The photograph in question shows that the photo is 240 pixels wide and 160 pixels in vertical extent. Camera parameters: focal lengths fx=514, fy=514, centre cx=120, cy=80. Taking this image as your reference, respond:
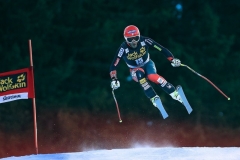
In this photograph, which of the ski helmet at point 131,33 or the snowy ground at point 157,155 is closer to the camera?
the ski helmet at point 131,33

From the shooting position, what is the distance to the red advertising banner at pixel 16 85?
8656mm

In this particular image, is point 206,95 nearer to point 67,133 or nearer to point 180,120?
point 180,120

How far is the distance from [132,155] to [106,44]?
22.0ft

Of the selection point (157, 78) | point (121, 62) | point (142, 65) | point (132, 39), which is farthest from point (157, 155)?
point (121, 62)

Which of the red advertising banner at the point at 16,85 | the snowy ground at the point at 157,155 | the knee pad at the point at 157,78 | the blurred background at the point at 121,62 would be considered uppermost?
the blurred background at the point at 121,62

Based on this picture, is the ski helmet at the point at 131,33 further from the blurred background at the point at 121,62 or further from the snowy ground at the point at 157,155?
the blurred background at the point at 121,62

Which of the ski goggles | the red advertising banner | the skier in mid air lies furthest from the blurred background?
the ski goggles

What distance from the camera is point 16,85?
869 centimetres

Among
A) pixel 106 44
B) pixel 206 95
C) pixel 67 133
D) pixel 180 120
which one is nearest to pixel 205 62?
pixel 206 95

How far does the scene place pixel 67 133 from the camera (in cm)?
1557

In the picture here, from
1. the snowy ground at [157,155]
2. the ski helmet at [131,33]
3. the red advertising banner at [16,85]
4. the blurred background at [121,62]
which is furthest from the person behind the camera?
the blurred background at [121,62]

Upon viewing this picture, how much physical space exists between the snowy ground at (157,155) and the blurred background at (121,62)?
235 inches

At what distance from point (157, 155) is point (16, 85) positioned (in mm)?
2638

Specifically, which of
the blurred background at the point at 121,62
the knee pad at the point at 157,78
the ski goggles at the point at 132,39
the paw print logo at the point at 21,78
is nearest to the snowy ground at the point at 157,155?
the knee pad at the point at 157,78
